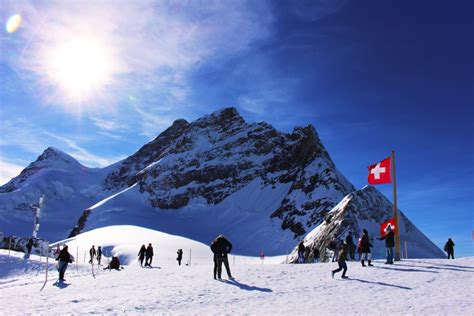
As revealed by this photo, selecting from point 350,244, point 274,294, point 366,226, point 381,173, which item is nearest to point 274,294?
point 274,294

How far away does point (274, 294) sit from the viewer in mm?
13445

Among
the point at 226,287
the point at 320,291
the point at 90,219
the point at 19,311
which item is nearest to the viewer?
the point at 19,311

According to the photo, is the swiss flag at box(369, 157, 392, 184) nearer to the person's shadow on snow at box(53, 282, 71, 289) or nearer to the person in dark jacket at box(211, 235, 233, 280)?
the person in dark jacket at box(211, 235, 233, 280)

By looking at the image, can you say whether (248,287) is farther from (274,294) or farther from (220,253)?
(220,253)

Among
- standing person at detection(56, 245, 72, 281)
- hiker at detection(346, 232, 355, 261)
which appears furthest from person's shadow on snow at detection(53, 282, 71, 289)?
hiker at detection(346, 232, 355, 261)

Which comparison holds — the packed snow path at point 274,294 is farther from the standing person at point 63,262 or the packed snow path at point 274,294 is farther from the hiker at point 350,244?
the standing person at point 63,262

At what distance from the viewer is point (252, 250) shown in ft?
301

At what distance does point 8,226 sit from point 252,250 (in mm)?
152609

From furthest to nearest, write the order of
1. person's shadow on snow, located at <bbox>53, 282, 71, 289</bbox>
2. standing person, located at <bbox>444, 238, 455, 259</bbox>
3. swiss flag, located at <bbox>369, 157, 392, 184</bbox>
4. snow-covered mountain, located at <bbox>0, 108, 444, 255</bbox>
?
snow-covered mountain, located at <bbox>0, 108, 444, 255</bbox>
standing person, located at <bbox>444, 238, 455, 259</bbox>
swiss flag, located at <bbox>369, 157, 392, 184</bbox>
person's shadow on snow, located at <bbox>53, 282, 71, 289</bbox>

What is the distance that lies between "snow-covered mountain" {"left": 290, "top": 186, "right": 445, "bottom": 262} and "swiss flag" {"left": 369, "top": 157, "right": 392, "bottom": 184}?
76.1ft

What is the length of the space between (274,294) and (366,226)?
4229 centimetres

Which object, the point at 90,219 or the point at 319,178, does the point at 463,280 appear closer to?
the point at 319,178

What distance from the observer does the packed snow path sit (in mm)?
11336

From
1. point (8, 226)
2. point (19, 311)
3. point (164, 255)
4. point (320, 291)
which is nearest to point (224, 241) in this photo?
point (320, 291)
